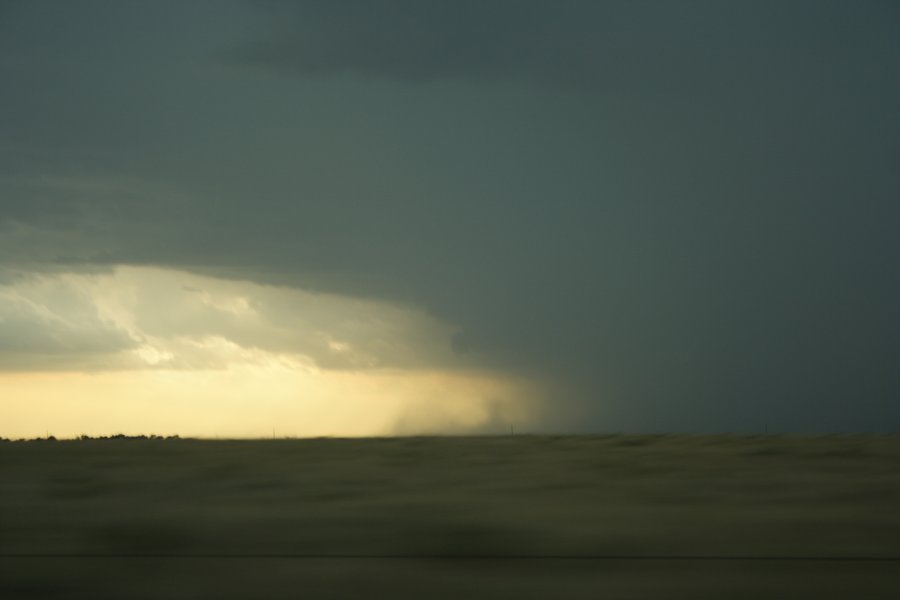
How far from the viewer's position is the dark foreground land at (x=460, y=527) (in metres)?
3.33

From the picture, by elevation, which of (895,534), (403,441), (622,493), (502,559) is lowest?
(502,559)

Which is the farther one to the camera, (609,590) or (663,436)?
(663,436)

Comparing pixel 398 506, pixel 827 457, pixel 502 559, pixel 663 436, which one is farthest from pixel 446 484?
pixel 663 436

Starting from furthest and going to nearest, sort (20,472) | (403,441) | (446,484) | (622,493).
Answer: (403,441)
(20,472)
(446,484)
(622,493)

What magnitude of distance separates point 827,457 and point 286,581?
4795 millimetres

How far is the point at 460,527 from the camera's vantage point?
13.8 feet

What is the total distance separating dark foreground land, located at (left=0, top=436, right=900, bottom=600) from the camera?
10.9ft

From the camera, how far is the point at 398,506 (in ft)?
15.6

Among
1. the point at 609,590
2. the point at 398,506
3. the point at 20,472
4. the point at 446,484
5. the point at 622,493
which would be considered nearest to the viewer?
the point at 609,590

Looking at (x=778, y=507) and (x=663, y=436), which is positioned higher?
(x=663, y=436)

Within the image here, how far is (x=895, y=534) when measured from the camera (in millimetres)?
3906

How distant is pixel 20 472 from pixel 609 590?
486cm

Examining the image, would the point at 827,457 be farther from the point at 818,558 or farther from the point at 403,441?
the point at 403,441

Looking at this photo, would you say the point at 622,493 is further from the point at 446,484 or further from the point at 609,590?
the point at 609,590
